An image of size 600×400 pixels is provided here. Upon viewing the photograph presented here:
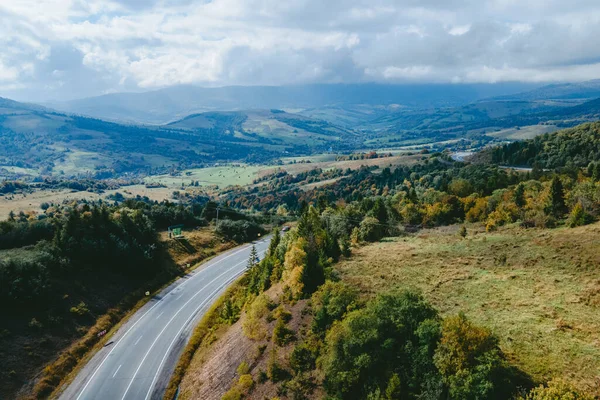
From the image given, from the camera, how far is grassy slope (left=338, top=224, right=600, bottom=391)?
25.5 m

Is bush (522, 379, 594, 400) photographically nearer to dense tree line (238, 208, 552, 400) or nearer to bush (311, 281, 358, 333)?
dense tree line (238, 208, 552, 400)

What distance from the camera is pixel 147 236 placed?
77750mm

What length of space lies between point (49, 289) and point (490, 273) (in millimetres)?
59151

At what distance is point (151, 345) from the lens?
51.4 m

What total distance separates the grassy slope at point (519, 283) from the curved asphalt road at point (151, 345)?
25.8 metres

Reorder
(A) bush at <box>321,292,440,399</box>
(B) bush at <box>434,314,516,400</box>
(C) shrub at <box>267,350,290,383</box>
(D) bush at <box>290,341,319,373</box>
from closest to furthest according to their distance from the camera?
(B) bush at <box>434,314,516,400</box>
(A) bush at <box>321,292,440,399</box>
(D) bush at <box>290,341,319,373</box>
(C) shrub at <box>267,350,290,383</box>

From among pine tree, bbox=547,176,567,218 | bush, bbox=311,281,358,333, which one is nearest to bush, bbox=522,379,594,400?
bush, bbox=311,281,358,333

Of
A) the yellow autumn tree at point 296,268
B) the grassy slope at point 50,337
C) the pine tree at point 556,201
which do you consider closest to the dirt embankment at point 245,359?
the yellow autumn tree at point 296,268

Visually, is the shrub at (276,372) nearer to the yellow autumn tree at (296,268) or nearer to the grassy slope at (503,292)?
the grassy slope at (503,292)

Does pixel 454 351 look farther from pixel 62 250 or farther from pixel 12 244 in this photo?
pixel 12 244

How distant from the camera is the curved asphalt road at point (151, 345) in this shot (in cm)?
4291

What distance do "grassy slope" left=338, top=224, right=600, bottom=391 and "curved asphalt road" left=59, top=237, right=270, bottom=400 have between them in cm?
2576

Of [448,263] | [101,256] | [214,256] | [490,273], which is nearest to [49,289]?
[101,256]

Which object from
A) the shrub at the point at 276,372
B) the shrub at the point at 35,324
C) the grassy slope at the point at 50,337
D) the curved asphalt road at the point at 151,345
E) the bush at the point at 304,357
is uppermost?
the bush at the point at 304,357
